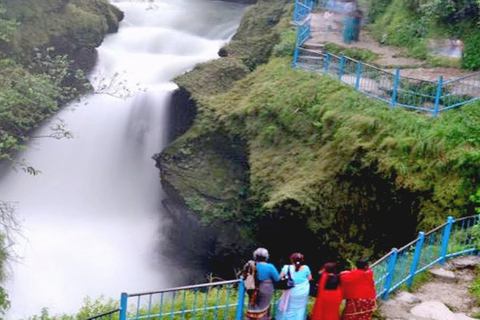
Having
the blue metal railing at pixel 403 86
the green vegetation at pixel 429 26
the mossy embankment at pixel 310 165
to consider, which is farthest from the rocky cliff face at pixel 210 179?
the green vegetation at pixel 429 26

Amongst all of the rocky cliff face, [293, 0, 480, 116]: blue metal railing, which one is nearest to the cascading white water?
the rocky cliff face

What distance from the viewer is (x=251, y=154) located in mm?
15477

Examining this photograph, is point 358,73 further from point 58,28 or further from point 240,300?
point 58,28

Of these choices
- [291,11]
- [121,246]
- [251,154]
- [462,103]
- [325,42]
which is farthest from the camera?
[291,11]

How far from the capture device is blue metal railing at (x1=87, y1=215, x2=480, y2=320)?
8.86 meters

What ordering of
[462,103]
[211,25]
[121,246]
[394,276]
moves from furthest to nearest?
[211,25] → [121,246] → [462,103] → [394,276]

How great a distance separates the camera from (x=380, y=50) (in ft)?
61.3

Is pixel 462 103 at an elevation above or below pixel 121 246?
above

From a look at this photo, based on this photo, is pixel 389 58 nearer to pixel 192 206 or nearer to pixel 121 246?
pixel 192 206

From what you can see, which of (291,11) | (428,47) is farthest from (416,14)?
(291,11)

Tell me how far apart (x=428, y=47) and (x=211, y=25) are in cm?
1260

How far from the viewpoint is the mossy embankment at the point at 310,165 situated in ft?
40.7

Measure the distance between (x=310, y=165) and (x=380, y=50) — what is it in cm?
622

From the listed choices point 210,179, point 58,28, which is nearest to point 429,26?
point 210,179
